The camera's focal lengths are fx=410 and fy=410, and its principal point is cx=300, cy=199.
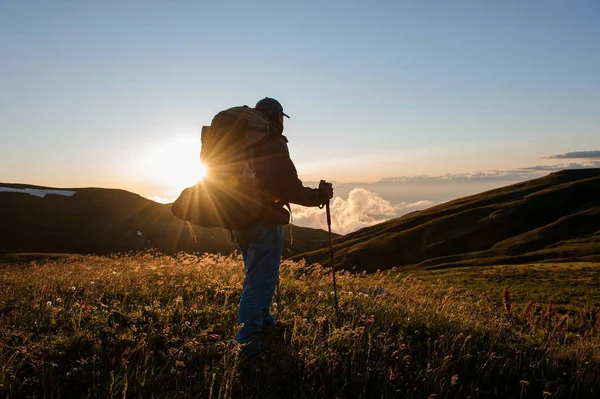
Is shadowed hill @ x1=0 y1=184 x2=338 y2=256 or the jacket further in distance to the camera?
shadowed hill @ x1=0 y1=184 x2=338 y2=256

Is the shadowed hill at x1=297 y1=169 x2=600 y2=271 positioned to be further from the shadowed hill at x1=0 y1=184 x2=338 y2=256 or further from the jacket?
the jacket

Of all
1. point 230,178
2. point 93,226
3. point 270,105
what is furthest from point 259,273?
point 93,226

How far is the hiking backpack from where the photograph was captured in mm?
4867

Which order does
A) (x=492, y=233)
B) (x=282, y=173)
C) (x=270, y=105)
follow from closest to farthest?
(x=282, y=173) < (x=270, y=105) < (x=492, y=233)

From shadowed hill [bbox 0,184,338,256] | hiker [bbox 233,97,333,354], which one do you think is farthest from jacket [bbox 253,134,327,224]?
shadowed hill [bbox 0,184,338,256]

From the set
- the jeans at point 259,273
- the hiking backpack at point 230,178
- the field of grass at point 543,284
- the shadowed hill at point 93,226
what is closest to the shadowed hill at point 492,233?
the field of grass at point 543,284

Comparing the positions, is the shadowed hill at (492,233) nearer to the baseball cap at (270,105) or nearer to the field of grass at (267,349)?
the field of grass at (267,349)

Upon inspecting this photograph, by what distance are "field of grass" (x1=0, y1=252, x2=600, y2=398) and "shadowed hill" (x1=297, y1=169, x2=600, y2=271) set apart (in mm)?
78997

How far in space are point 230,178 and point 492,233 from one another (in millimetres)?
111667

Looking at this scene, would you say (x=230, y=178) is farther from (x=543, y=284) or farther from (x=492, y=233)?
(x=492, y=233)

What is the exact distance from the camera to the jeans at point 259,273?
4.94 metres

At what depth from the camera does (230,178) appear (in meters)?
4.87

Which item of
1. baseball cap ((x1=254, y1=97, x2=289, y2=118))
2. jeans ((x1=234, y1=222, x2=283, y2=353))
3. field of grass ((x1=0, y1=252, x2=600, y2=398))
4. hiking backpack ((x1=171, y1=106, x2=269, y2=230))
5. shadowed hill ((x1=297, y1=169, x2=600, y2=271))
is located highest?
baseball cap ((x1=254, y1=97, x2=289, y2=118))

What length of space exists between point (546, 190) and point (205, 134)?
141 meters
